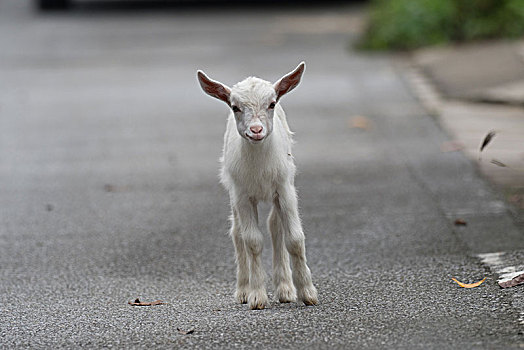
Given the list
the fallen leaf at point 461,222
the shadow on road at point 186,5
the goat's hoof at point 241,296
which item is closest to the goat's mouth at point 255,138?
the goat's hoof at point 241,296

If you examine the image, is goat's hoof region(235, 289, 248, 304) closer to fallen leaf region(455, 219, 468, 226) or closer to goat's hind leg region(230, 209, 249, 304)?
goat's hind leg region(230, 209, 249, 304)

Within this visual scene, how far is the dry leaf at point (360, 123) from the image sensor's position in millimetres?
10586

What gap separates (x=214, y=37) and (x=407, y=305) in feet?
42.6

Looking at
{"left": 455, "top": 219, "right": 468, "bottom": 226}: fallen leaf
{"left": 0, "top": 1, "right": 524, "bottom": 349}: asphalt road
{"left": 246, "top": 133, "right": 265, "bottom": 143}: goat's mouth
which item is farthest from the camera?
{"left": 455, "top": 219, "right": 468, "bottom": 226}: fallen leaf

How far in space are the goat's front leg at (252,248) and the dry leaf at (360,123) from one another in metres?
5.54

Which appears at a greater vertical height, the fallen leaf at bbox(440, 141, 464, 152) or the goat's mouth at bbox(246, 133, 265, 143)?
the goat's mouth at bbox(246, 133, 265, 143)

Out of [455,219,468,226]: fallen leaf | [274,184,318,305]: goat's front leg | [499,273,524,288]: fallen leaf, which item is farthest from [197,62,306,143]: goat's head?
[455,219,468,226]: fallen leaf

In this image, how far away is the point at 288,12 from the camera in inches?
801

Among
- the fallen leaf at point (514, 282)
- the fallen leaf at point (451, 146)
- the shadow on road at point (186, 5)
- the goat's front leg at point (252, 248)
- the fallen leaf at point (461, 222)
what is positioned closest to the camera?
the goat's front leg at point (252, 248)

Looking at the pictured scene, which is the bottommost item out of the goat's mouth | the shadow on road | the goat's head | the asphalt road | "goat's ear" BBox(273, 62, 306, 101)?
the asphalt road

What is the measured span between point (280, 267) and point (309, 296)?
25 centimetres

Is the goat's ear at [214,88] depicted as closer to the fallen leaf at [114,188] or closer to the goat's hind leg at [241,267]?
the goat's hind leg at [241,267]

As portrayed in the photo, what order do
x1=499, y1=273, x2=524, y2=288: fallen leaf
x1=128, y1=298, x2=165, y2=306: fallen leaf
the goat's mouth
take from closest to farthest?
the goat's mouth, x1=499, y1=273, x2=524, y2=288: fallen leaf, x1=128, y1=298, x2=165, y2=306: fallen leaf

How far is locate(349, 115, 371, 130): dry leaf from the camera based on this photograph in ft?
34.7
